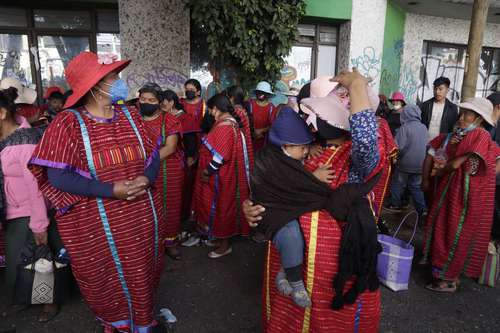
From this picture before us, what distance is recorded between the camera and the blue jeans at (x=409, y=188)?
17.4 ft

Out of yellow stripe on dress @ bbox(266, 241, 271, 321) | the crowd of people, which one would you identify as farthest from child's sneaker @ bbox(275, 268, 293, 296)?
yellow stripe on dress @ bbox(266, 241, 271, 321)

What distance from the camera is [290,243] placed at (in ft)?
5.72

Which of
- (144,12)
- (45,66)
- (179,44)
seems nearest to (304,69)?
(179,44)

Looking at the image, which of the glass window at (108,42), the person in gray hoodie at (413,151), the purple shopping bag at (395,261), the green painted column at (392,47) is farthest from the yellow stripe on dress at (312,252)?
the green painted column at (392,47)

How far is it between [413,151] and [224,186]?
2920 mm

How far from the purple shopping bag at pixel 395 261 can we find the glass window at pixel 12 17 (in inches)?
287

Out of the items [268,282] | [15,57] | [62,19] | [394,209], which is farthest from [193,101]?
[268,282]

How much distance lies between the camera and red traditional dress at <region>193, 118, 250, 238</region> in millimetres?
3846

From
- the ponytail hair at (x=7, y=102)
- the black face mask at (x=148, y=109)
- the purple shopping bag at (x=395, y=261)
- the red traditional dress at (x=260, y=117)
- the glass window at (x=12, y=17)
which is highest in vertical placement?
the glass window at (x=12, y=17)

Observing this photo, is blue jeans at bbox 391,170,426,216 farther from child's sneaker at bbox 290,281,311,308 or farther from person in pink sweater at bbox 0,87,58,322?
person in pink sweater at bbox 0,87,58,322

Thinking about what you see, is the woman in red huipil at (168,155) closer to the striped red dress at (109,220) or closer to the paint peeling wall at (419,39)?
the striped red dress at (109,220)

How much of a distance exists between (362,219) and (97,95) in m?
1.66

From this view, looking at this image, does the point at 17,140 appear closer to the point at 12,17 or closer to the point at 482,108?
the point at 482,108

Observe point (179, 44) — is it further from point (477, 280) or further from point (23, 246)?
point (477, 280)
